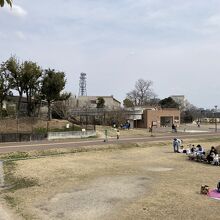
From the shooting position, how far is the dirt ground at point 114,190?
13734 millimetres

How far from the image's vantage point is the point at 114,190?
17.4m

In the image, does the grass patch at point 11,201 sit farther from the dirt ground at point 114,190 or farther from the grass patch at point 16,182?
the grass patch at point 16,182

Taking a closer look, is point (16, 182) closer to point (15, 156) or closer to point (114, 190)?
point (114, 190)

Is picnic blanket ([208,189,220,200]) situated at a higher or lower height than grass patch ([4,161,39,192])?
higher

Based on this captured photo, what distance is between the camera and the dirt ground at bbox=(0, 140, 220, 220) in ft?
45.1

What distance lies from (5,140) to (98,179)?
22035 mm

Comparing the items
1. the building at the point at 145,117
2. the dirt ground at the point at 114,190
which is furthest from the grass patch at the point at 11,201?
the building at the point at 145,117

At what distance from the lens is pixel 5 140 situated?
39938mm

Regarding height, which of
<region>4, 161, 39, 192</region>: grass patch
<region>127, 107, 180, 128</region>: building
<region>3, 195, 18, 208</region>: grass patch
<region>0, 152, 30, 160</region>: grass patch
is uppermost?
<region>127, 107, 180, 128</region>: building

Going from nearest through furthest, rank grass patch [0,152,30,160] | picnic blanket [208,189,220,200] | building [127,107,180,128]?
picnic blanket [208,189,220,200] → grass patch [0,152,30,160] → building [127,107,180,128]

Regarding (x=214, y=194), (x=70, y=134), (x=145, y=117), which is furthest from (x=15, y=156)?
(x=145, y=117)

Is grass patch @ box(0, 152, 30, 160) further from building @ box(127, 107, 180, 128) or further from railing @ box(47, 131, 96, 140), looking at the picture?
building @ box(127, 107, 180, 128)

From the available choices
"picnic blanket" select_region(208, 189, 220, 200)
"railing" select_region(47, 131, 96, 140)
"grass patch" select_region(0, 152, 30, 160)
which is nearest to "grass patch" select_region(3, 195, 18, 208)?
"picnic blanket" select_region(208, 189, 220, 200)

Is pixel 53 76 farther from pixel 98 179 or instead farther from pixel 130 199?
pixel 130 199
